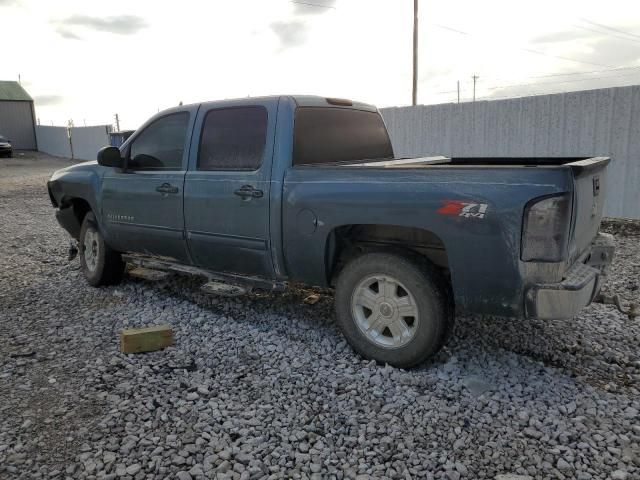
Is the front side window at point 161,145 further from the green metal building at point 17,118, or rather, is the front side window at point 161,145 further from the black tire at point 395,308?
the green metal building at point 17,118

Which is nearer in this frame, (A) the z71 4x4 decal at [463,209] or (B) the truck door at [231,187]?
(A) the z71 4x4 decal at [463,209]

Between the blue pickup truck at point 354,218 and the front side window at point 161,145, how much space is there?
2 cm

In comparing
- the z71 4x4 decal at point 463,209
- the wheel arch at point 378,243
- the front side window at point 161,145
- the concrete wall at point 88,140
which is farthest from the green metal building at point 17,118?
the z71 4x4 decal at point 463,209

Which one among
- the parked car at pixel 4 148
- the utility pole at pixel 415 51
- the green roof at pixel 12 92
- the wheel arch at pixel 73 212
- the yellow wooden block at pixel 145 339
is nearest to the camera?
the yellow wooden block at pixel 145 339

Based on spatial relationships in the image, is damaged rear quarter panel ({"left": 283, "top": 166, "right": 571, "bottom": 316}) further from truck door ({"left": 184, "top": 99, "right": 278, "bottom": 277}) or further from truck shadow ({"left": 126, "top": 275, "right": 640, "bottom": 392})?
truck shadow ({"left": 126, "top": 275, "right": 640, "bottom": 392})

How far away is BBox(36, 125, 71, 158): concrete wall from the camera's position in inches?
1422

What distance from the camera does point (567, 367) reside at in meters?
3.82

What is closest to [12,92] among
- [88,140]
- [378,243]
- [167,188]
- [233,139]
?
[88,140]

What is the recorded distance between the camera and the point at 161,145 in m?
5.21

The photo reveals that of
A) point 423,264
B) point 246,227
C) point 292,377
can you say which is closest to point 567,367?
point 423,264

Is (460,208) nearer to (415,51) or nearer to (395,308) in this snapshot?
(395,308)

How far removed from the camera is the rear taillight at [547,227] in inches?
119

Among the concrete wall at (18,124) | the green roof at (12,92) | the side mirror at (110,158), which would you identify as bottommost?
the side mirror at (110,158)

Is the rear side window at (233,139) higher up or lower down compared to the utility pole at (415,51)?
lower down
